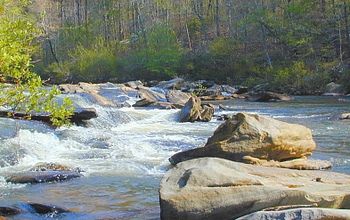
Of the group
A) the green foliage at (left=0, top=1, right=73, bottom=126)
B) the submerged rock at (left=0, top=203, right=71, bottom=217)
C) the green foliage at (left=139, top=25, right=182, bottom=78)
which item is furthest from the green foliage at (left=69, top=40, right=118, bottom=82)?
the green foliage at (left=0, top=1, right=73, bottom=126)

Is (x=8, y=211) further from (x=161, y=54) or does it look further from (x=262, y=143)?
(x=161, y=54)

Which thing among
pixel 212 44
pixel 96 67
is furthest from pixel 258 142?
pixel 96 67

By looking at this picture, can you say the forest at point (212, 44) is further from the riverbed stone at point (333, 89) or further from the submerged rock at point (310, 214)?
the submerged rock at point (310, 214)

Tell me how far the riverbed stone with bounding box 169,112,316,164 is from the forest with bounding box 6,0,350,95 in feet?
53.4

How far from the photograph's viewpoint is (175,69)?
1588 inches

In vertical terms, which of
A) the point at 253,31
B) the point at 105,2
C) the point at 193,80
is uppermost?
the point at 105,2

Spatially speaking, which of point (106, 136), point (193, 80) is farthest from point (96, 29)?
point (106, 136)

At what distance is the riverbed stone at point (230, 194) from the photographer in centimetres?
459

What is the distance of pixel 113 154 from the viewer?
10.4 meters

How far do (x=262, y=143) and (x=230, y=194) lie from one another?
3.04m

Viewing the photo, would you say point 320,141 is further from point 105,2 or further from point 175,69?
point 105,2

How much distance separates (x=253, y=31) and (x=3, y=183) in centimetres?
3193

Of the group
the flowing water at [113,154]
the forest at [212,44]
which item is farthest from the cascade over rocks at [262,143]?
the forest at [212,44]

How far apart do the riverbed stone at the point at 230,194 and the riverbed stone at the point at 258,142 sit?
2.32 m
